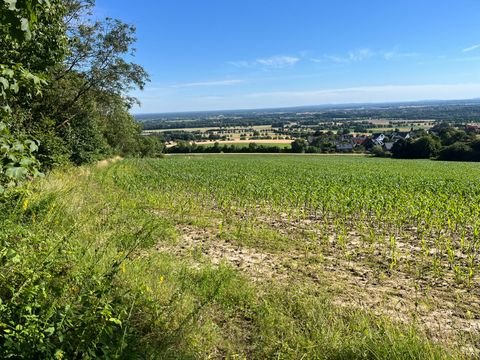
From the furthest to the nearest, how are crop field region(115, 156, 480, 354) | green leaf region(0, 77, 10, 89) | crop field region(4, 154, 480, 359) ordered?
1. crop field region(115, 156, 480, 354)
2. crop field region(4, 154, 480, 359)
3. green leaf region(0, 77, 10, 89)

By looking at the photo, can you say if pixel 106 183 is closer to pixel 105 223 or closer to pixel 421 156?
pixel 105 223

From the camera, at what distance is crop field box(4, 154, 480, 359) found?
3.97 m

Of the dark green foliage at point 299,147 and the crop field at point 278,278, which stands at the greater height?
the crop field at point 278,278

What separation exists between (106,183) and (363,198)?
34.6 ft

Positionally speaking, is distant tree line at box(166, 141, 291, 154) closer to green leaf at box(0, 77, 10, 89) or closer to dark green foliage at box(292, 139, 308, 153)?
dark green foliage at box(292, 139, 308, 153)

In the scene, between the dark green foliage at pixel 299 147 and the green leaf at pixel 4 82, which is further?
the dark green foliage at pixel 299 147

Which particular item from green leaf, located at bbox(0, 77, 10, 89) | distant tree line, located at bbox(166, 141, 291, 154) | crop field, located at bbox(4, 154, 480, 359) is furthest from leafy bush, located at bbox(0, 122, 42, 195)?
distant tree line, located at bbox(166, 141, 291, 154)

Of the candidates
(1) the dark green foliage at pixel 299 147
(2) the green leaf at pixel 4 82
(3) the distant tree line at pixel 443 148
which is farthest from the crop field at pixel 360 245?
(1) the dark green foliage at pixel 299 147

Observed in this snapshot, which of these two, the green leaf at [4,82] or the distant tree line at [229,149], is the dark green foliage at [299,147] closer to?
the distant tree line at [229,149]

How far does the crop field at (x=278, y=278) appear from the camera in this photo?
3975 mm

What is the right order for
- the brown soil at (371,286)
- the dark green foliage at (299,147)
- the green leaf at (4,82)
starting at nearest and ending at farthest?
the green leaf at (4,82) → the brown soil at (371,286) → the dark green foliage at (299,147)

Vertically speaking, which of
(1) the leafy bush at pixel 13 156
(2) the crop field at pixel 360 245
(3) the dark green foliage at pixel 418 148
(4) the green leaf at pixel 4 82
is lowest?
(3) the dark green foliage at pixel 418 148

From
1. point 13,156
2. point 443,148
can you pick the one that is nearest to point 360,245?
point 13,156

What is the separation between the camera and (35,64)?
12.6 meters
